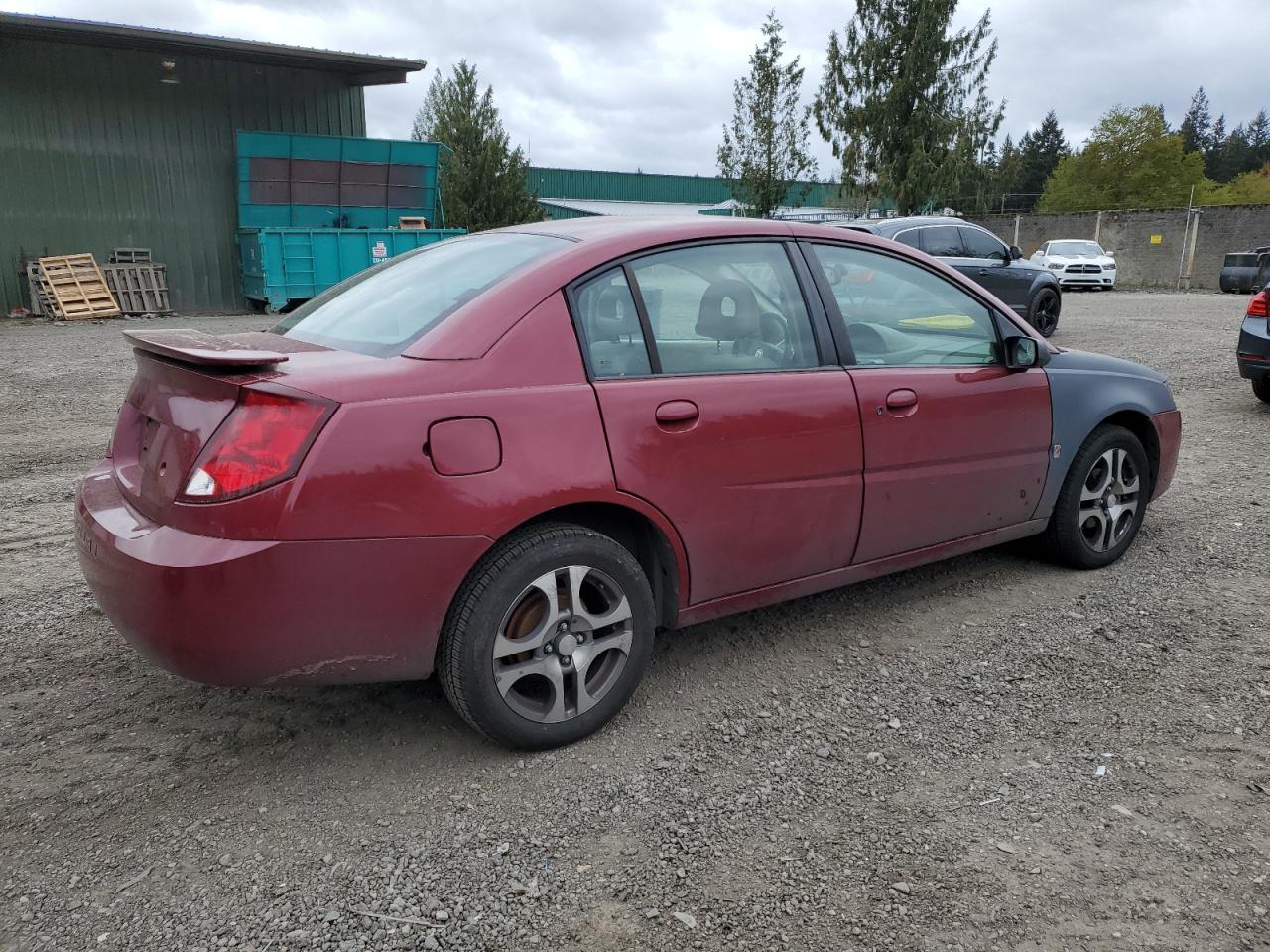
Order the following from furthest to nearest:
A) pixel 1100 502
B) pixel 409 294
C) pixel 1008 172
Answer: pixel 1008 172, pixel 1100 502, pixel 409 294

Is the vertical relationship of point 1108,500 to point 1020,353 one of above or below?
below

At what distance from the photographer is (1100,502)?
427cm

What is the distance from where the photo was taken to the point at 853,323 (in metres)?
3.44

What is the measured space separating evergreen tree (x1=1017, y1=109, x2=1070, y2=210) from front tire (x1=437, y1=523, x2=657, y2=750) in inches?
4350

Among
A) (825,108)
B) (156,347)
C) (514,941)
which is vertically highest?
(825,108)

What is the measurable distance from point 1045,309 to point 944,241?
1.97 meters

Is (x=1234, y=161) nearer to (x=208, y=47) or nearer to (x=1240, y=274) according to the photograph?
(x=1240, y=274)

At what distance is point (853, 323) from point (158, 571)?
2.40 metres

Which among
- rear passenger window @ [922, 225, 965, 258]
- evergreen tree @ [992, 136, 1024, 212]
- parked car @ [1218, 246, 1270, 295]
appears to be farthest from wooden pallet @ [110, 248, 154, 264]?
evergreen tree @ [992, 136, 1024, 212]

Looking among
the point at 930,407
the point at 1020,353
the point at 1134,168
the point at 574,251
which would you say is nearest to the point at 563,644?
the point at 574,251

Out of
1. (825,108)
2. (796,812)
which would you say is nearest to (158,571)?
(796,812)

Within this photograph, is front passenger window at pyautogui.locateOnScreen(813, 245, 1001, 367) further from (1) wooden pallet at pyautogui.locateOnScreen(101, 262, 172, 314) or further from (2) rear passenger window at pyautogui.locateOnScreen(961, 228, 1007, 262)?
(1) wooden pallet at pyautogui.locateOnScreen(101, 262, 172, 314)

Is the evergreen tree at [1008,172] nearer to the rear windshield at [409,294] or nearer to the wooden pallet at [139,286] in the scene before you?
the wooden pallet at [139,286]

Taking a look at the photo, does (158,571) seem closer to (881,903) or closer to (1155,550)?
(881,903)
